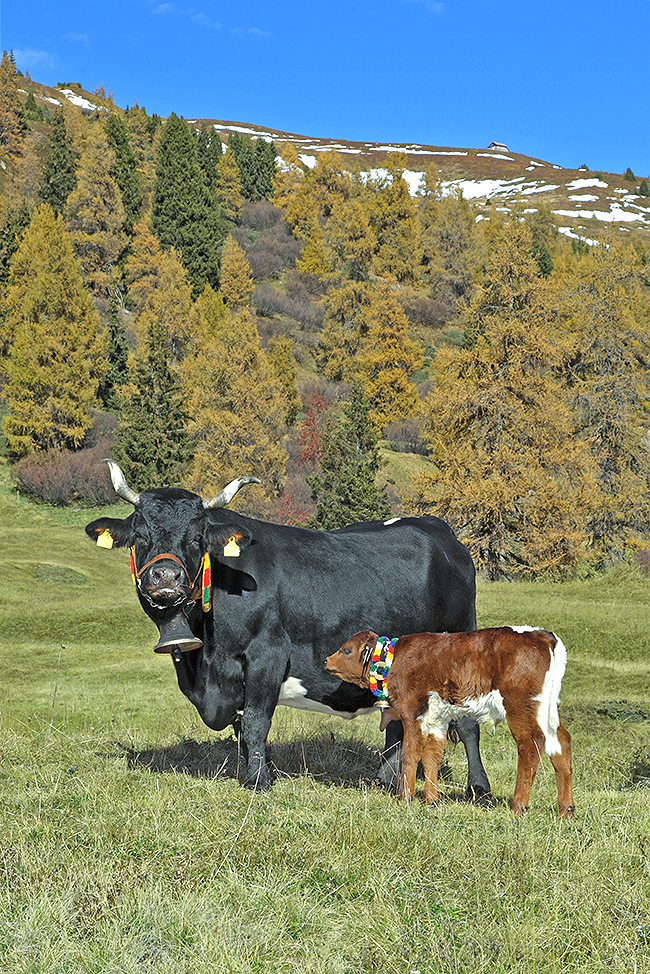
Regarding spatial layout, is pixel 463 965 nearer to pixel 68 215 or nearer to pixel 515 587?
pixel 515 587

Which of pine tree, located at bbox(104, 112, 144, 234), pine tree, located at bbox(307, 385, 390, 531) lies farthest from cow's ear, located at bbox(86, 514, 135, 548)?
pine tree, located at bbox(104, 112, 144, 234)

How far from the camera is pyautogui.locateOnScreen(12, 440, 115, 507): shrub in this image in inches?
1544

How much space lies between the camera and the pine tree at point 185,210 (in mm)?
65312

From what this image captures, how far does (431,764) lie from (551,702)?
0.96m

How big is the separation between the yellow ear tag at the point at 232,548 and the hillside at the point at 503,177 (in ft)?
349

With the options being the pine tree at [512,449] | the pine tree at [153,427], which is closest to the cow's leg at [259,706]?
the pine tree at [512,449]

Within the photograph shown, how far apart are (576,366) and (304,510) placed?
13763mm

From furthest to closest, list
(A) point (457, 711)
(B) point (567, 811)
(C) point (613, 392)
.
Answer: (C) point (613, 392), (A) point (457, 711), (B) point (567, 811)

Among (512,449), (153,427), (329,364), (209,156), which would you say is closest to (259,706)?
(512,449)

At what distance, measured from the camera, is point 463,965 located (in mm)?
3225

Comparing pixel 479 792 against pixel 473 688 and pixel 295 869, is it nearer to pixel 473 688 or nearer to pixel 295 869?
pixel 473 688

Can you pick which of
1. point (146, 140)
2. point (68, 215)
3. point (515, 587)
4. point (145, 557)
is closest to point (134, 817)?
point (145, 557)

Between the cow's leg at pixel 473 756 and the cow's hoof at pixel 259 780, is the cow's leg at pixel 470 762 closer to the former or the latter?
the cow's leg at pixel 473 756

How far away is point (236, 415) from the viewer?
36500mm
